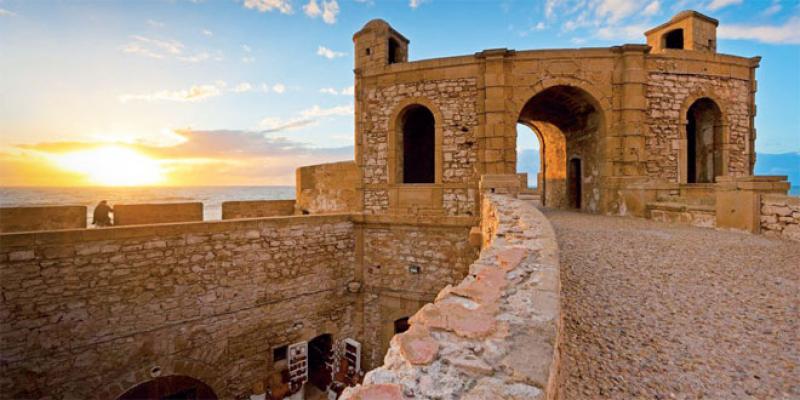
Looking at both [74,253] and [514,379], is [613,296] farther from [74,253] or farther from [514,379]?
[74,253]

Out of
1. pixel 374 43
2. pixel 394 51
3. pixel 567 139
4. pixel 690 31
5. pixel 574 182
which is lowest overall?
pixel 574 182

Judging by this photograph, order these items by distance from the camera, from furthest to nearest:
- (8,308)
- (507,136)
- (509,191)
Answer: (507,136), (509,191), (8,308)

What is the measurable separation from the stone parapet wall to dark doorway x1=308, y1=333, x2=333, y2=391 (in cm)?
1037

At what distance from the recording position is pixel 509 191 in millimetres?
8516

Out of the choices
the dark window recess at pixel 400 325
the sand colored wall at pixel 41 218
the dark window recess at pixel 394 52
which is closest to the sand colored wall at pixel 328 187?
the dark window recess at pixel 400 325

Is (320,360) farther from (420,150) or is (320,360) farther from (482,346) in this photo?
(482,346)

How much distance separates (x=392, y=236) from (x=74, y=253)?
747 cm

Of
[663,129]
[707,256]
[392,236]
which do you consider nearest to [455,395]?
[707,256]

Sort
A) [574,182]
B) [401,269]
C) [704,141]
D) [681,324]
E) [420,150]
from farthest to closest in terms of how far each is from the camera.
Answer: [420,150] → [574,182] → [704,141] → [401,269] → [681,324]

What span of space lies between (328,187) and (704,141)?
44.6 ft

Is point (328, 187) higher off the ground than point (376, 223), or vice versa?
point (328, 187)

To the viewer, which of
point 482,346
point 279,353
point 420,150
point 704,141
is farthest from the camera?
point 420,150

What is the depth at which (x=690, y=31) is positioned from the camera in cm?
1180

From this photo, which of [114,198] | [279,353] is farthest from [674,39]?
[114,198]
